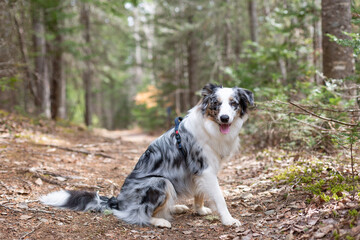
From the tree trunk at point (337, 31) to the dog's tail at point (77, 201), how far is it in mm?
5029

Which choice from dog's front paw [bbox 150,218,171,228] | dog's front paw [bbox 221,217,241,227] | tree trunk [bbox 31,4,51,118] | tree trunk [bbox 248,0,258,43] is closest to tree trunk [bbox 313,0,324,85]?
tree trunk [bbox 248,0,258,43]

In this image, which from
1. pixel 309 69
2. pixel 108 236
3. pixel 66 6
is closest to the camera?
pixel 108 236

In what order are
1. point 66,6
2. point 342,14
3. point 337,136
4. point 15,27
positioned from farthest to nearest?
point 66,6 < point 15,27 < point 342,14 < point 337,136

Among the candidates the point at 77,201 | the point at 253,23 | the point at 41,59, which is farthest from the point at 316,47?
the point at 41,59

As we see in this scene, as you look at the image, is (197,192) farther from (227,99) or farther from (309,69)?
(309,69)

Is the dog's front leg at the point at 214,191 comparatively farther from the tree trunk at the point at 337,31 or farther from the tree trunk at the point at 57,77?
the tree trunk at the point at 57,77

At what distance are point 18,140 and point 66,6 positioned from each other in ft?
26.3

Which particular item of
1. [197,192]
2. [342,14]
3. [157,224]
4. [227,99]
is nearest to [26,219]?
[157,224]

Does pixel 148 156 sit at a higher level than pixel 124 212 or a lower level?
higher

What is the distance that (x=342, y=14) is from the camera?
575cm

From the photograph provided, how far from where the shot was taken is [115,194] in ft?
16.9

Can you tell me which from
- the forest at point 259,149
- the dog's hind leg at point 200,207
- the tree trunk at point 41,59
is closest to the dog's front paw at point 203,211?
the dog's hind leg at point 200,207

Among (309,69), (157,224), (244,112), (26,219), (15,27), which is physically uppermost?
(15,27)

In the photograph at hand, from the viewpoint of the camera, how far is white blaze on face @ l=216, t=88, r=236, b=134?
4.01m
